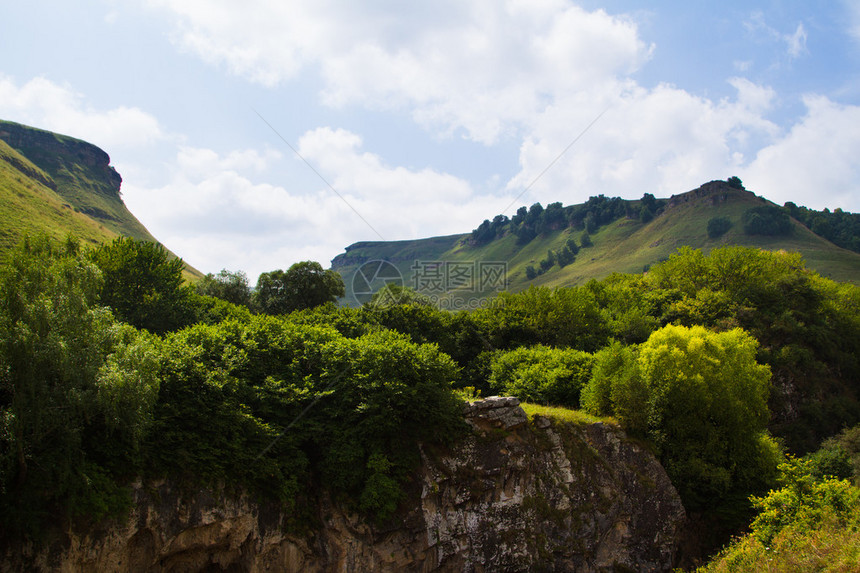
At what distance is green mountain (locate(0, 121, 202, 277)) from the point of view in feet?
254

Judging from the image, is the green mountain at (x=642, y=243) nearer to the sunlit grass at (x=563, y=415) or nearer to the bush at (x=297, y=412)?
the sunlit grass at (x=563, y=415)

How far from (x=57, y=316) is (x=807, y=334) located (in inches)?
2639

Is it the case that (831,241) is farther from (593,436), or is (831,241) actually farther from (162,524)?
(162,524)

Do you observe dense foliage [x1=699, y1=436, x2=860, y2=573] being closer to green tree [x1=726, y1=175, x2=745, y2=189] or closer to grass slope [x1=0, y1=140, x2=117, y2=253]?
grass slope [x1=0, y1=140, x2=117, y2=253]

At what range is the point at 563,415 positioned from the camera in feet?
93.8

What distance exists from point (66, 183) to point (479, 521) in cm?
14744

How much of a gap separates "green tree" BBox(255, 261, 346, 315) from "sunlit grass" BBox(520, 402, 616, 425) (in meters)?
42.2

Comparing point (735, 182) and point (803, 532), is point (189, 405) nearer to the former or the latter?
point (803, 532)

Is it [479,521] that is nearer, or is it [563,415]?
[479,521]

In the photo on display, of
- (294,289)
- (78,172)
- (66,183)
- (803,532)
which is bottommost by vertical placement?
(803,532)

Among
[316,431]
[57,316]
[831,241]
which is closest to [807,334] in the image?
[316,431]

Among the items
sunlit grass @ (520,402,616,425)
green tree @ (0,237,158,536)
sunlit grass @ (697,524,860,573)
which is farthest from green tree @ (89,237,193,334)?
sunlit grass @ (697,524,860,573)

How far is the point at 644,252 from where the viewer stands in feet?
479

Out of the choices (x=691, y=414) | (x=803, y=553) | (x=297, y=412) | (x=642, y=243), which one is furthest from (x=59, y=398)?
(x=642, y=243)
